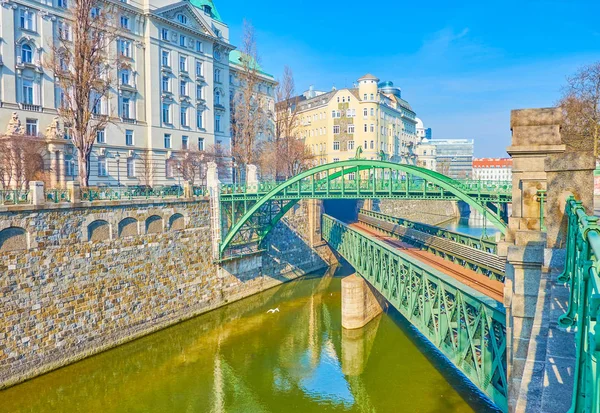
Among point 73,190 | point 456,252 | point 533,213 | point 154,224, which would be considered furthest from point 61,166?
point 533,213

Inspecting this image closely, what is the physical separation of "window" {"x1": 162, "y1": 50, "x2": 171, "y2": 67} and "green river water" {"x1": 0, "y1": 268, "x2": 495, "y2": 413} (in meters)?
26.1

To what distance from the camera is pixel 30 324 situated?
18875mm

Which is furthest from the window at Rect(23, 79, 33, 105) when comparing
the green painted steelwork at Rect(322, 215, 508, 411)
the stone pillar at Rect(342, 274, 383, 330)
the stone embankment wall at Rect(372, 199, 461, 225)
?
the stone embankment wall at Rect(372, 199, 461, 225)

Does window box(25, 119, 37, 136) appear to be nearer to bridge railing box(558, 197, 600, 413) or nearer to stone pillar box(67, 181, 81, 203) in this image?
stone pillar box(67, 181, 81, 203)

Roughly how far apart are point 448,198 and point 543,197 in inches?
471

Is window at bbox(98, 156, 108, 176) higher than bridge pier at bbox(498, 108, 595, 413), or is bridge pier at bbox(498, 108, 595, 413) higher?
window at bbox(98, 156, 108, 176)

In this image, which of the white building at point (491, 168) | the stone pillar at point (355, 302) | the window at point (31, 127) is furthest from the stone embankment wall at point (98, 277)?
the white building at point (491, 168)

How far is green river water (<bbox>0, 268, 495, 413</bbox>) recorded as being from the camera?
17203mm

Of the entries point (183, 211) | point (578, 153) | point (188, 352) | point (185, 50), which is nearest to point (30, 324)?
point (188, 352)

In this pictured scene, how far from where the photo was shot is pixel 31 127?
32812 millimetres

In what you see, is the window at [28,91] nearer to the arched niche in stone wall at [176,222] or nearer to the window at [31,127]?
the window at [31,127]

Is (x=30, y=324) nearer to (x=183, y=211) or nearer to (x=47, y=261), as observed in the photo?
(x=47, y=261)

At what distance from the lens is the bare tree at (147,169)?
135 feet

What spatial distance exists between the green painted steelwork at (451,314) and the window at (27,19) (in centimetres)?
2861
